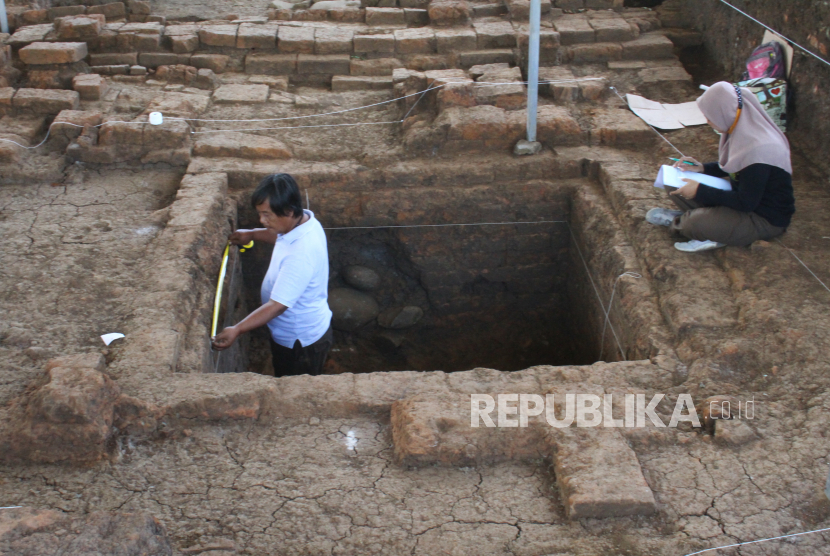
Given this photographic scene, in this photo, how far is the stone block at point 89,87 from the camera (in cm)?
612

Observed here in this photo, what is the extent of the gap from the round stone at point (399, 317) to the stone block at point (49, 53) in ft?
12.2

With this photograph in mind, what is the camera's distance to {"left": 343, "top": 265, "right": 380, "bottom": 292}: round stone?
19.1 ft

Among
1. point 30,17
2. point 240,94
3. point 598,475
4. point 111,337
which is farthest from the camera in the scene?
point 30,17

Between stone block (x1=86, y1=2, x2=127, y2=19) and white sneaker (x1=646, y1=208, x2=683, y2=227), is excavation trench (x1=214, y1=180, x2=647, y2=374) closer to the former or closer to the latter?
white sneaker (x1=646, y1=208, x2=683, y2=227)

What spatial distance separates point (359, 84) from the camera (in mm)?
6680

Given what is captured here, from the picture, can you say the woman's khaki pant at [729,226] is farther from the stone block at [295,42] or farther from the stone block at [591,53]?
the stone block at [295,42]

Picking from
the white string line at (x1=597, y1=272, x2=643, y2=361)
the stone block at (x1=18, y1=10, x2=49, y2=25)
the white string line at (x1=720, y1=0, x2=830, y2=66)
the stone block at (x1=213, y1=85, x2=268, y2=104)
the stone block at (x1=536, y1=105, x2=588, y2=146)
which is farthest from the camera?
the stone block at (x1=18, y1=10, x2=49, y2=25)

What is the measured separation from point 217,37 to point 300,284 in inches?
168

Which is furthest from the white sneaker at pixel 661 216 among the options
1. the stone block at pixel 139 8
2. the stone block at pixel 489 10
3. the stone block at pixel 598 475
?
the stone block at pixel 139 8

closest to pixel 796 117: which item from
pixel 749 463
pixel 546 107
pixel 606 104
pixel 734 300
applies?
pixel 606 104

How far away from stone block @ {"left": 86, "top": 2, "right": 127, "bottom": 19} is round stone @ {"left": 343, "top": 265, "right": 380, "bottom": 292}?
4.08m

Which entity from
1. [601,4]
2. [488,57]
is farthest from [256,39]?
[601,4]

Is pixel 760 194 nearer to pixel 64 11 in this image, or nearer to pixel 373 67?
pixel 373 67

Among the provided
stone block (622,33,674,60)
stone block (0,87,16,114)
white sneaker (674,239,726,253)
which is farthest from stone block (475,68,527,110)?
stone block (0,87,16,114)
